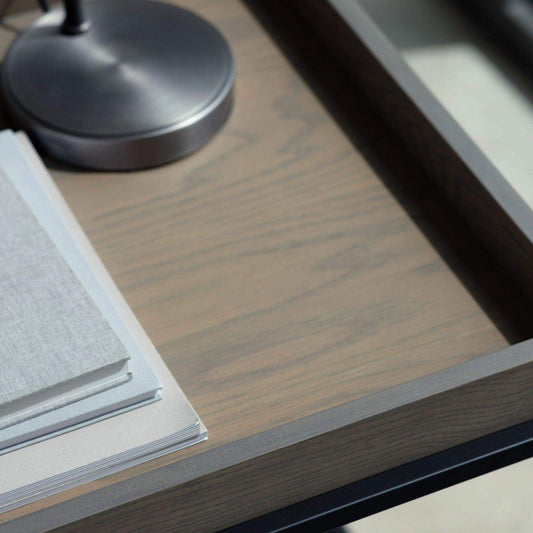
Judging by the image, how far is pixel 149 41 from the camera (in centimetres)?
77

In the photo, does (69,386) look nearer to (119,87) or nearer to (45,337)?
(45,337)

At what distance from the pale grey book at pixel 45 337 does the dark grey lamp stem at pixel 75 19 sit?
224mm

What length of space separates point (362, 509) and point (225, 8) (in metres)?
0.50

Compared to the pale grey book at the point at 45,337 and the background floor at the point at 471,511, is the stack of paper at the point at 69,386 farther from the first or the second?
the background floor at the point at 471,511

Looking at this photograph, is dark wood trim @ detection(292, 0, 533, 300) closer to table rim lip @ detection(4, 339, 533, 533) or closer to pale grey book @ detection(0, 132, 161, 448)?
table rim lip @ detection(4, 339, 533, 533)

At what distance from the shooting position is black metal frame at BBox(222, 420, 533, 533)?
0.55 meters

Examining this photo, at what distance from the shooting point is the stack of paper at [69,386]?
53cm

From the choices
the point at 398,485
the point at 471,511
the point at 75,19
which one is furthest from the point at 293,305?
the point at 471,511

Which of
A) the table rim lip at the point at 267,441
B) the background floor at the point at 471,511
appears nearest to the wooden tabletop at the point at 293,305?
the table rim lip at the point at 267,441

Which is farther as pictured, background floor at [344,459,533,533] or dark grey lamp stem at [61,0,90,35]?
background floor at [344,459,533,533]

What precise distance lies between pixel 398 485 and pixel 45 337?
22cm

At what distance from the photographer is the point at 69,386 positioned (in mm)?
547

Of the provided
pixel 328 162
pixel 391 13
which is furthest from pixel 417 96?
pixel 391 13

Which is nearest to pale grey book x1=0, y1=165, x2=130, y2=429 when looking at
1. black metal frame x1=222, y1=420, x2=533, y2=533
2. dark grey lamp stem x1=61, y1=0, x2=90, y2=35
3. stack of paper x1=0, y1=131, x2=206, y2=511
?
stack of paper x1=0, y1=131, x2=206, y2=511
